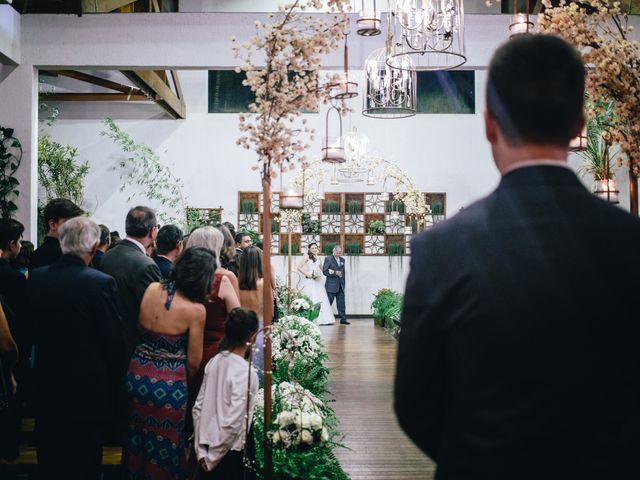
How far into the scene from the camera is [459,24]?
468 cm

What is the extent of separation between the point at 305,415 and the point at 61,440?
123 cm

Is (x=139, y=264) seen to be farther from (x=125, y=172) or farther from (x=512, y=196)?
(x=125, y=172)

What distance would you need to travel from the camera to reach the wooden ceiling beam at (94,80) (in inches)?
452

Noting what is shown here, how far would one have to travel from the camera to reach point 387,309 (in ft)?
42.8

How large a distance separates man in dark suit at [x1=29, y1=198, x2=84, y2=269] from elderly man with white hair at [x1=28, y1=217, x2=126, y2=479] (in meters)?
0.84

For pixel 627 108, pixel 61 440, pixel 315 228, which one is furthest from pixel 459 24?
pixel 315 228

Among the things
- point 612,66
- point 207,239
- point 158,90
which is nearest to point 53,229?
point 207,239

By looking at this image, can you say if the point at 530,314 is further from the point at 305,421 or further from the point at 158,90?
the point at 158,90

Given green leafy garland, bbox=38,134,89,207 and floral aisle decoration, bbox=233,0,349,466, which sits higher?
green leafy garland, bbox=38,134,89,207

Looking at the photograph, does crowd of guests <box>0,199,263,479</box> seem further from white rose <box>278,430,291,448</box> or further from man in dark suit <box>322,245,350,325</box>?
man in dark suit <box>322,245,350,325</box>

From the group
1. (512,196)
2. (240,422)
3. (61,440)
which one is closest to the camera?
(512,196)

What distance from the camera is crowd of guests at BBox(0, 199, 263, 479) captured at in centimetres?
313

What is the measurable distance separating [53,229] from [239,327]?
4.47 feet

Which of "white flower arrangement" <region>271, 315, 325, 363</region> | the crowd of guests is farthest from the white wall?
the crowd of guests
